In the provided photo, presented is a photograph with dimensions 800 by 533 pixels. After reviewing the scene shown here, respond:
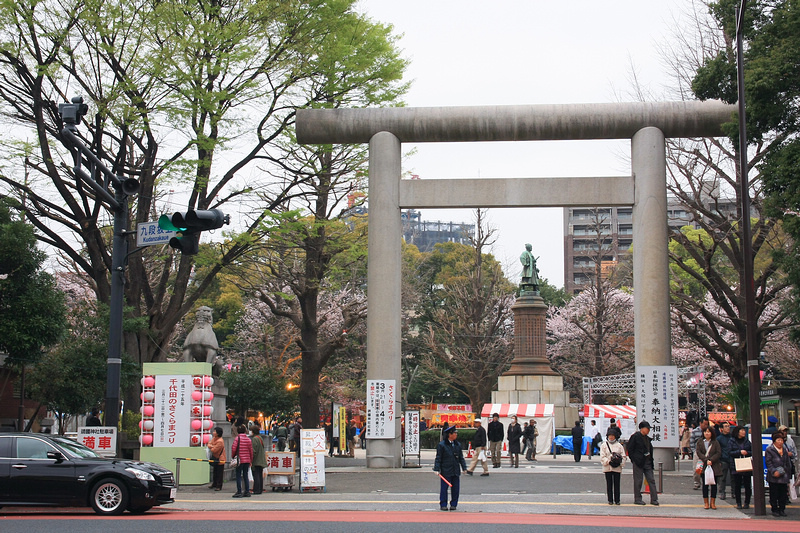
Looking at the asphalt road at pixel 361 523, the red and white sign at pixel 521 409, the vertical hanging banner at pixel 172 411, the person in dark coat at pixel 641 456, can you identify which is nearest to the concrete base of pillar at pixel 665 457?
the person in dark coat at pixel 641 456

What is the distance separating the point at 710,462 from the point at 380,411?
1032 centimetres

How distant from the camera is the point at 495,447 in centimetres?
2686

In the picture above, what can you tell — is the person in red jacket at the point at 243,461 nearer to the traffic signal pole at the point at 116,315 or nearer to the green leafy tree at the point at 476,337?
the traffic signal pole at the point at 116,315

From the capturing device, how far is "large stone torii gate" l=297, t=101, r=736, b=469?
24.5 metres

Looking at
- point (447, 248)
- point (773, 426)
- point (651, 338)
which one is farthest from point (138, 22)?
point (447, 248)

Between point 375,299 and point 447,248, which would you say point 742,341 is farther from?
point 447,248

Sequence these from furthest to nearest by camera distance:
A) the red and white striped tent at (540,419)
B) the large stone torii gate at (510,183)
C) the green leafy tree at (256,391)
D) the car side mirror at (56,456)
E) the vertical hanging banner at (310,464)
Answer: the red and white striped tent at (540,419)
the green leafy tree at (256,391)
the large stone torii gate at (510,183)
the vertical hanging banner at (310,464)
the car side mirror at (56,456)

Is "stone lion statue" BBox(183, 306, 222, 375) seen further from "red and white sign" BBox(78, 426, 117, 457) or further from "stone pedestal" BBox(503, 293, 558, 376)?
"stone pedestal" BBox(503, 293, 558, 376)

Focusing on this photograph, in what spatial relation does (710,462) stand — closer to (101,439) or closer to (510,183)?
(510,183)

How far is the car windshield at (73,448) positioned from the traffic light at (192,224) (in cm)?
412

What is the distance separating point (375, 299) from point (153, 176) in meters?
7.39

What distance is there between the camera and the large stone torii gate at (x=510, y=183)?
24.5m

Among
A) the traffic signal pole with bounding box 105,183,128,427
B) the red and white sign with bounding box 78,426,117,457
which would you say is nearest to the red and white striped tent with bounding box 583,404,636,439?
the red and white sign with bounding box 78,426,117,457

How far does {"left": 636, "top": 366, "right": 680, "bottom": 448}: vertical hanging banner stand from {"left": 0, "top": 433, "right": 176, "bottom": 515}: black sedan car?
14.1m
